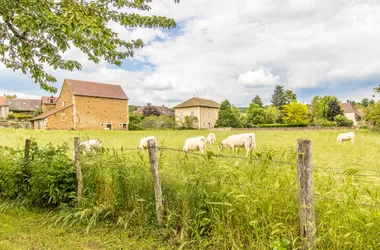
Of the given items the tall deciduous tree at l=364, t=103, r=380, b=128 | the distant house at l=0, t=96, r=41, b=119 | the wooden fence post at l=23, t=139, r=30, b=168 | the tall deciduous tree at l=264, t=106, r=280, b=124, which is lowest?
the wooden fence post at l=23, t=139, r=30, b=168

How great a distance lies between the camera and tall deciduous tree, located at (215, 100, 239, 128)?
50.0m

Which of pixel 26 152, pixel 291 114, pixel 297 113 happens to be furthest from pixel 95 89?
pixel 26 152

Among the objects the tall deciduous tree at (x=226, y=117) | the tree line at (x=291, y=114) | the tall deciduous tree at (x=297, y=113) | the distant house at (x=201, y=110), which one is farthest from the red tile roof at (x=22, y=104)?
the tall deciduous tree at (x=297, y=113)

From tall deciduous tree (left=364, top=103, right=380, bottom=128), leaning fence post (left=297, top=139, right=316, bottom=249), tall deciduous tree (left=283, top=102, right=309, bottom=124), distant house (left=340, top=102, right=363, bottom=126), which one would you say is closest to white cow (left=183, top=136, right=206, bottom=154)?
leaning fence post (left=297, top=139, right=316, bottom=249)

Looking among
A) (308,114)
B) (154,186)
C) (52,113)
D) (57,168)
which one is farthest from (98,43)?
(308,114)

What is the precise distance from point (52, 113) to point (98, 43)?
38.0 metres

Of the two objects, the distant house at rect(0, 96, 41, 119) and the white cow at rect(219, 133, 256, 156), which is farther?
the distant house at rect(0, 96, 41, 119)

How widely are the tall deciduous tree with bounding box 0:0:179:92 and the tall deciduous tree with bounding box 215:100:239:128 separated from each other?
4433 cm

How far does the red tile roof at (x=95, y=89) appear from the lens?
135ft

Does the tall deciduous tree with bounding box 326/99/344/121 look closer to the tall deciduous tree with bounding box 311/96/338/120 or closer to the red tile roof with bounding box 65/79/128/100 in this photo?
the tall deciduous tree with bounding box 311/96/338/120

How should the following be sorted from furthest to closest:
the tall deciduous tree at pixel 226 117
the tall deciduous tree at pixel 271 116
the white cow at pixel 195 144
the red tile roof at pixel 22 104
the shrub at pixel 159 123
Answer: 1. the red tile roof at pixel 22 104
2. the tall deciduous tree at pixel 271 116
3. the tall deciduous tree at pixel 226 117
4. the shrub at pixel 159 123
5. the white cow at pixel 195 144

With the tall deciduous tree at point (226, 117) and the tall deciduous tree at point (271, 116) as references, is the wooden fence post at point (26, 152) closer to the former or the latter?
the tall deciduous tree at point (226, 117)

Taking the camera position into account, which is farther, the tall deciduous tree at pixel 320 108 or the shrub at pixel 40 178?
the tall deciduous tree at pixel 320 108

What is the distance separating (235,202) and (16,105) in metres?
79.4
